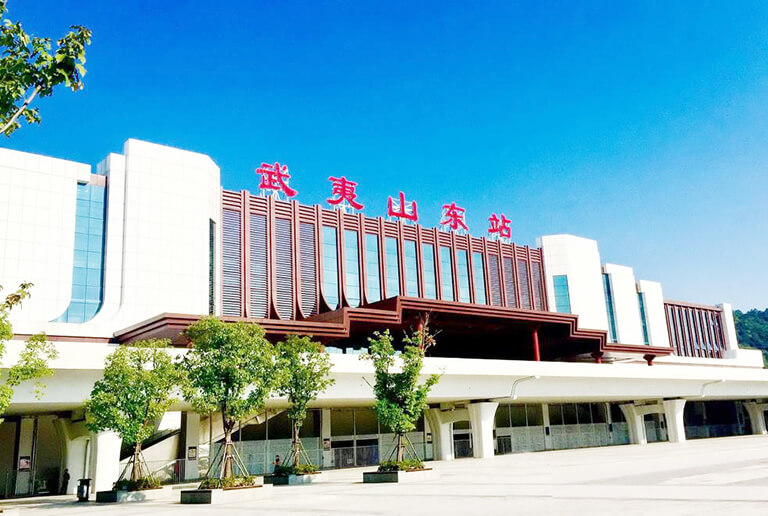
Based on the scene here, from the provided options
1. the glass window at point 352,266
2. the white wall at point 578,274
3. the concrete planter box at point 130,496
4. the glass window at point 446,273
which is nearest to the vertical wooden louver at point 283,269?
the glass window at point 352,266

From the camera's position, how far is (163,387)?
26078 mm

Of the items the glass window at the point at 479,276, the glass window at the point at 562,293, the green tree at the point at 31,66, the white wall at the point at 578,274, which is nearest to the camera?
the green tree at the point at 31,66

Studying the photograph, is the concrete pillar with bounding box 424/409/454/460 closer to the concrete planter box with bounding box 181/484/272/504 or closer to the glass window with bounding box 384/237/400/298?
the glass window with bounding box 384/237/400/298

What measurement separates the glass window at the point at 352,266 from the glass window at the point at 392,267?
9.47ft

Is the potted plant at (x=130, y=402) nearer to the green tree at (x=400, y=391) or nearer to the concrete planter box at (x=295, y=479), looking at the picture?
the concrete planter box at (x=295, y=479)

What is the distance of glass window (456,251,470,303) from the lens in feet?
187

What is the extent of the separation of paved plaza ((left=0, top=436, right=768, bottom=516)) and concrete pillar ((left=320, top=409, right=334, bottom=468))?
1396 centimetres

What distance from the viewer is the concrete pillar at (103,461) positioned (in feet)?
97.0

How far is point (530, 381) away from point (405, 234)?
54.5 feet

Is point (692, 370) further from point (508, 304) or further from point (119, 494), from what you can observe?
point (119, 494)

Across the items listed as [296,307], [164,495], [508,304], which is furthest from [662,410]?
[164,495]

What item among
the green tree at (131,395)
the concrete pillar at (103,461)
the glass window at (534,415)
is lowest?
the concrete pillar at (103,461)

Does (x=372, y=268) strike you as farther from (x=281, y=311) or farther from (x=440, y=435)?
(x=440, y=435)

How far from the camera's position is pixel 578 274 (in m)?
66.0
